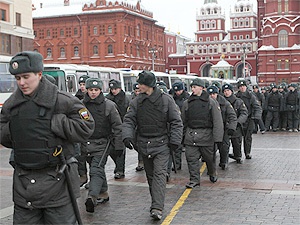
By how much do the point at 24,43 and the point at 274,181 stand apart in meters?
38.9

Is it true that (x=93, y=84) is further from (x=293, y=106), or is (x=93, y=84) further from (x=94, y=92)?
(x=293, y=106)

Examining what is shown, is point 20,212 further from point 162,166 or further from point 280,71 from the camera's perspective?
point 280,71

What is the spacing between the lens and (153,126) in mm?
7250

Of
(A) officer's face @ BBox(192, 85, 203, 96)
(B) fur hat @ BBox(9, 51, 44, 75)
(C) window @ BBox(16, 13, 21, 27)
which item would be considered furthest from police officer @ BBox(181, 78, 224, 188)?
(C) window @ BBox(16, 13, 21, 27)

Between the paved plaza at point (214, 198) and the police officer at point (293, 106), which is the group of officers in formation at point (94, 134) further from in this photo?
the police officer at point (293, 106)

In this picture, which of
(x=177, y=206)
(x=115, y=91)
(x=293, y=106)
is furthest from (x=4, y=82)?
(x=177, y=206)

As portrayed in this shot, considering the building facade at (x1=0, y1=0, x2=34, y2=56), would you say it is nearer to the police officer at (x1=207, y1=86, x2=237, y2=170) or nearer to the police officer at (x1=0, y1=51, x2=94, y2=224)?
the police officer at (x1=207, y1=86, x2=237, y2=170)

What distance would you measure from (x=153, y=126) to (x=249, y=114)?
6.82 m

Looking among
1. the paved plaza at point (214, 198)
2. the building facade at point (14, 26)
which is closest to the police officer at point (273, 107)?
the paved plaza at point (214, 198)

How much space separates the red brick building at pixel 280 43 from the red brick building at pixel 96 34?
59.4 ft

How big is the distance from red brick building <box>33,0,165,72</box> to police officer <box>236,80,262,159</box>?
6100 centimetres

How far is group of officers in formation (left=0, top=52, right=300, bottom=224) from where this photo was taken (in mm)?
4207

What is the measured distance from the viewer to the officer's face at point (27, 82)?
4.18 m

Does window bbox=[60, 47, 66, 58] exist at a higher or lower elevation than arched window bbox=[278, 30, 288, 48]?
lower
